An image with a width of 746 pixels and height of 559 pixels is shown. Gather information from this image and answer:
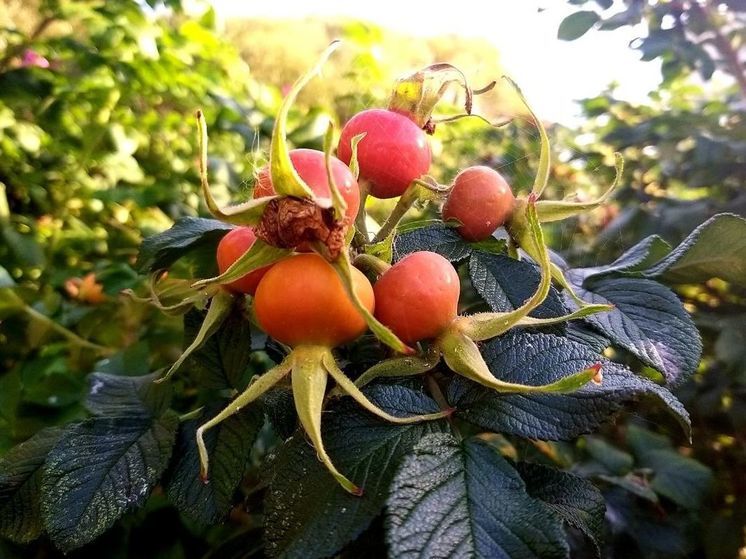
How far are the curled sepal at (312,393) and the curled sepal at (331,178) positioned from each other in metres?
0.12

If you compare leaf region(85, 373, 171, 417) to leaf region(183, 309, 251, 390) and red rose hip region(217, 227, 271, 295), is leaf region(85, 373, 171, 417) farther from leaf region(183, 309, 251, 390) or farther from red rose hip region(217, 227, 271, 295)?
red rose hip region(217, 227, 271, 295)

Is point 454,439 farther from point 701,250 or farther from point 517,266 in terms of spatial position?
point 701,250

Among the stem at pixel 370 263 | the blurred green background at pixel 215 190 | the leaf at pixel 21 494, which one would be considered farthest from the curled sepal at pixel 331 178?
the leaf at pixel 21 494

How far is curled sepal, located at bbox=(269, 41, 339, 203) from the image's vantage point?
18.3 inches

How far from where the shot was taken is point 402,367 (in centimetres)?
53

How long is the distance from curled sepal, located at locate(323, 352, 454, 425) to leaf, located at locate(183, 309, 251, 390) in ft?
0.62

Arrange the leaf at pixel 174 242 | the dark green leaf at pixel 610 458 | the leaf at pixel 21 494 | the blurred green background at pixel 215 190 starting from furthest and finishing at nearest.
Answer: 1. the dark green leaf at pixel 610 458
2. the blurred green background at pixel 215 190
3. the leaf at pixel 174 242
4. the leaf at pixel 21 494

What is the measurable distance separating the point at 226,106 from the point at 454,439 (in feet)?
4.97

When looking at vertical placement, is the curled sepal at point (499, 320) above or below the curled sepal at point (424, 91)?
below

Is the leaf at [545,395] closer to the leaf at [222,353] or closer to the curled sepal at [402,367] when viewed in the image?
the curled sepal at [402,367]

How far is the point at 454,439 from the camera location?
49cm

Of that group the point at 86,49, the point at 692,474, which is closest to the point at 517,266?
the point at 692,474

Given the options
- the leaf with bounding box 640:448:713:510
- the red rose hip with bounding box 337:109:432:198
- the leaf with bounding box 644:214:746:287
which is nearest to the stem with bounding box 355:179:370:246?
the red rose hip with bounding box 337:109:432:198

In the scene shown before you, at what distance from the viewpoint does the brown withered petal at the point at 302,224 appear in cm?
47
